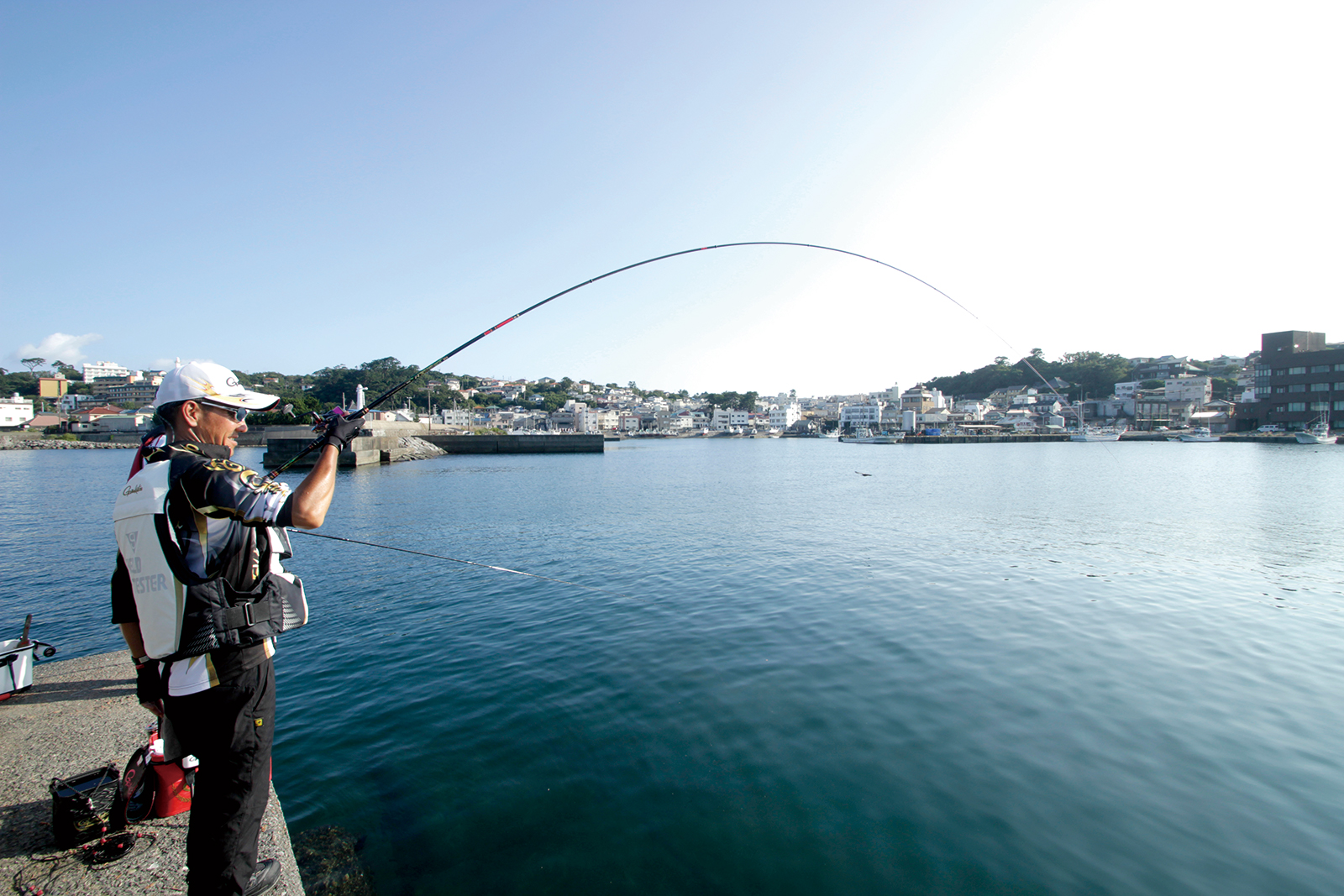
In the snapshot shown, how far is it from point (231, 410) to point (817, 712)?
5.82m

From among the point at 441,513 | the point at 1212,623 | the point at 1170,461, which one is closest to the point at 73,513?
the point at 441,513

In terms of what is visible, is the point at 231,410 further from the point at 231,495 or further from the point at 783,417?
the point at 783,417

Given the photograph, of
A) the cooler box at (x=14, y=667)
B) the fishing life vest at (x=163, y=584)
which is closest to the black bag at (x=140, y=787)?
the fishing life vest at (x=163, y=584)

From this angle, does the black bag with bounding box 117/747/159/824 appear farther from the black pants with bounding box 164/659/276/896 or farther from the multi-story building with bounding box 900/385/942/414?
the multi-story building with bounding box 900/385/942/414

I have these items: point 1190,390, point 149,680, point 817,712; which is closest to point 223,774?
point 149,680

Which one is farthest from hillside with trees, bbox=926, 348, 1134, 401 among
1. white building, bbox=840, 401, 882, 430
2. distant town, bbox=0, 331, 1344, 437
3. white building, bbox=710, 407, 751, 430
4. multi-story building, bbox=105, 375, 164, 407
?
multi-story building, bbox=105, 375, 164, 407

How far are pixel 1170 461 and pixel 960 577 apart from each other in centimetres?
4993

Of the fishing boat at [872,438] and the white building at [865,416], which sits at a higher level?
the white building at [865,416]

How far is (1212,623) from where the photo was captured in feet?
30.0

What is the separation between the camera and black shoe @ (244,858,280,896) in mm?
2822

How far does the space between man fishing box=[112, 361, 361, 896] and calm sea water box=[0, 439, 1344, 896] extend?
6.82 feet

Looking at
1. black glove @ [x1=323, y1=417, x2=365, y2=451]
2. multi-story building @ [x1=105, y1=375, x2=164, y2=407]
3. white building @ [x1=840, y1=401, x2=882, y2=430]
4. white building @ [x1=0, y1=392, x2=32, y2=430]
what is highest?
multi-story building @ [x1=105, y1=375, x2=164, y2=407]

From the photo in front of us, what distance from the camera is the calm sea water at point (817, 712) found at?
4215 mm

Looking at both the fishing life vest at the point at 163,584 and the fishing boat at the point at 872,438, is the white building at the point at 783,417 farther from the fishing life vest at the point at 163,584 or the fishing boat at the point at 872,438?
the fishing life vest at the point at 163,584
